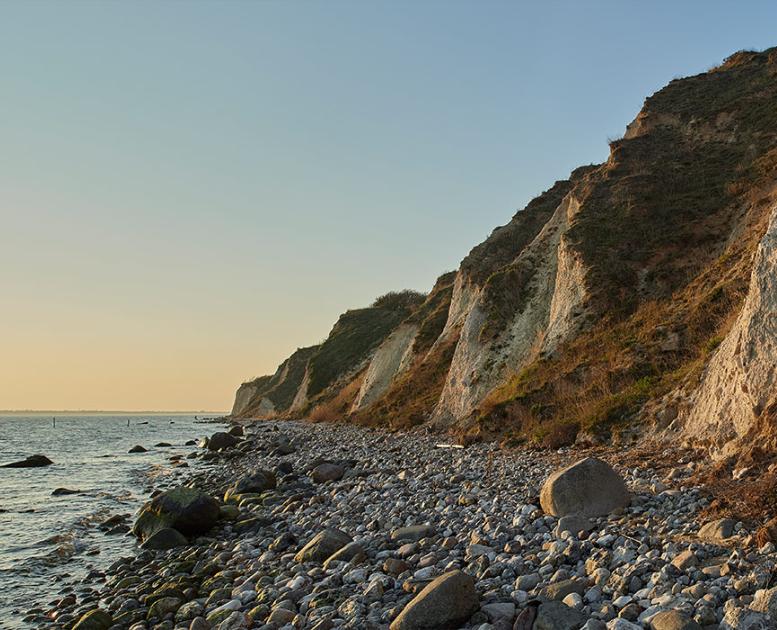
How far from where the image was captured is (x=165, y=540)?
13.5 metres

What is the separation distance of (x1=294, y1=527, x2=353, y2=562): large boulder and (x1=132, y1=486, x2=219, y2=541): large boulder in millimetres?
4934

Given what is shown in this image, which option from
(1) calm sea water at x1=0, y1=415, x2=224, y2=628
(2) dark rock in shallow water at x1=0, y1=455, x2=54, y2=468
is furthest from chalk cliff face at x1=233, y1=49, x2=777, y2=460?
(2) dark rock in shallow water at x1=0, y1=455, x2=54, y2=468

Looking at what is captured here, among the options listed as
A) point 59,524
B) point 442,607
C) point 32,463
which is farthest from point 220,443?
point 442,607

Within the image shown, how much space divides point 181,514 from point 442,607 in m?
9.67

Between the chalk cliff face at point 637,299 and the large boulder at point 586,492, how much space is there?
9.57ft

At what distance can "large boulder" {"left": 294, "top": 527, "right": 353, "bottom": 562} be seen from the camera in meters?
9.96

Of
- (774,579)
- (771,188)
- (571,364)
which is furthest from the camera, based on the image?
(771,188)

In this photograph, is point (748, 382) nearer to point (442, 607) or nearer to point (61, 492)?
point (442, 607)

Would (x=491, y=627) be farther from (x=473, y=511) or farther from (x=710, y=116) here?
(x=710, y=116)

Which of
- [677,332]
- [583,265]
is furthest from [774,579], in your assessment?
[583,265]

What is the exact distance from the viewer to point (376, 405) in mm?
42000

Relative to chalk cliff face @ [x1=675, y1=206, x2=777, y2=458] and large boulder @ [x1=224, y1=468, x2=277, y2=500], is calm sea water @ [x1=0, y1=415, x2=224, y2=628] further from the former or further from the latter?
chalk cliff face @ [x1=675, y1=206, x2=777, y2=458]

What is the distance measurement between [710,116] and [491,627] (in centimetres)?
3777

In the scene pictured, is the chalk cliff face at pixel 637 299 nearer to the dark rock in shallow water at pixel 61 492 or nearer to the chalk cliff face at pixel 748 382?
the chalk cliff face at pixel 748 382
